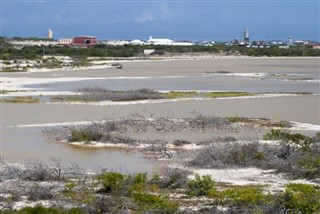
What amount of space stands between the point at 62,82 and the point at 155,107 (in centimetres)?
1542

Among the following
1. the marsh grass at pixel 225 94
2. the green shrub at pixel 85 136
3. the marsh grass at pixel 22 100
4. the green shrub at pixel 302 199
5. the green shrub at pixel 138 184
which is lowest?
the marsh grass at pixel 22 100

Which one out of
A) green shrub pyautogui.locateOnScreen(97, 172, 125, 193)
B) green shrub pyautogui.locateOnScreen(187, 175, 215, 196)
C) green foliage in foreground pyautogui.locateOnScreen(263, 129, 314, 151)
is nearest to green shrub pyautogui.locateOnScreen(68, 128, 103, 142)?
green foliage in foreground pyautogui.locateOnScreen(263, 129, 314, 151)

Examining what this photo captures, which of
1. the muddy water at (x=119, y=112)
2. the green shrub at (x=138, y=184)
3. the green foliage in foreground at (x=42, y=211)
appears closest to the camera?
the green foliage in foreground at (x=42, y=211)

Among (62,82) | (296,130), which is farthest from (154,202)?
(62,82)

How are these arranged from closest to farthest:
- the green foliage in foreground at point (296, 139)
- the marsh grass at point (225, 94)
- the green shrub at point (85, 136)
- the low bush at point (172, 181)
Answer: the low bush at point (172, 181) < the green foliage in foreground at point (296, 139) < the green shrub at point (85, 136) < the marsh grass at point (225, 94)

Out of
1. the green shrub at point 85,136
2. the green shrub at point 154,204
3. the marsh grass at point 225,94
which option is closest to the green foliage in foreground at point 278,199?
the green shrub at point 154,204

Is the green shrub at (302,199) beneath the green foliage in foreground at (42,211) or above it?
above

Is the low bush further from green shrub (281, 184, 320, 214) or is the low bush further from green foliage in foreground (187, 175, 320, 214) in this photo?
green shrub (281, 184, 320, 214)

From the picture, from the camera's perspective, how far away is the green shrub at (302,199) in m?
9.04

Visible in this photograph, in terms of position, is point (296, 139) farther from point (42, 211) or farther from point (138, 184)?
point (42, 211)

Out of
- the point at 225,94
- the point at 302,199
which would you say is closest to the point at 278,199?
the point at 302,199

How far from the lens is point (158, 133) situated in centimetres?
1817

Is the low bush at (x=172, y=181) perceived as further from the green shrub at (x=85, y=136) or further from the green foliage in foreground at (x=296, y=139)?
the green shrub at (x=85, y=136)

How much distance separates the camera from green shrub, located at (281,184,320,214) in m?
9.04
